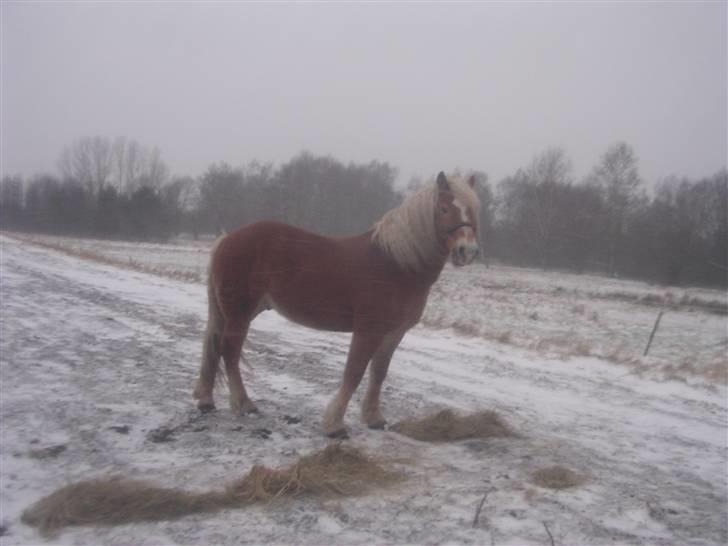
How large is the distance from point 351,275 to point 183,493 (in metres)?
1.77

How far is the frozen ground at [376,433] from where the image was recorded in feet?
8.36

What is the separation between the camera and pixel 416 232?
359cm

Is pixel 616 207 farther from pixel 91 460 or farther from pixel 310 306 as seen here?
pixel 91 460

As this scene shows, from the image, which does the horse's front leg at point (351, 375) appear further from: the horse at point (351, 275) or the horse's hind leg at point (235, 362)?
the horse's hind leg at point (235, 362)

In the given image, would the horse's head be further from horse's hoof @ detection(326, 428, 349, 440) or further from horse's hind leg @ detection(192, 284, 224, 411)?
horse's hind leg @ detection(192, 284, 224, 411)

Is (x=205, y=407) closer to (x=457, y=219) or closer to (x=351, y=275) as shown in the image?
(x=351, y=275)

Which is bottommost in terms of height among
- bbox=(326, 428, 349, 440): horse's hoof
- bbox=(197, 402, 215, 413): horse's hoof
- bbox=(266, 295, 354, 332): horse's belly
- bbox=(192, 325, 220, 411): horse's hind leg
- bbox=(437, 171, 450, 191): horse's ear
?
bbox=(326, 428, 349, 440): horse's hoof

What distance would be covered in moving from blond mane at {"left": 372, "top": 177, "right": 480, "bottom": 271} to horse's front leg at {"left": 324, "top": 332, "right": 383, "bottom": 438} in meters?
0.61

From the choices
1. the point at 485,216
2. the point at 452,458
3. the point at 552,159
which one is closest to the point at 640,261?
the point at 552,159

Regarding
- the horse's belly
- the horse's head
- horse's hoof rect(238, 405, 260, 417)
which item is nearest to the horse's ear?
the horse's head

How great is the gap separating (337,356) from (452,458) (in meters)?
3.04

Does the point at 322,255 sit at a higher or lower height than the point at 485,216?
lower

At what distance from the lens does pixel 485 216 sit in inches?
175

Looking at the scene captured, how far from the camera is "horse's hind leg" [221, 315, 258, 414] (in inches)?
158
